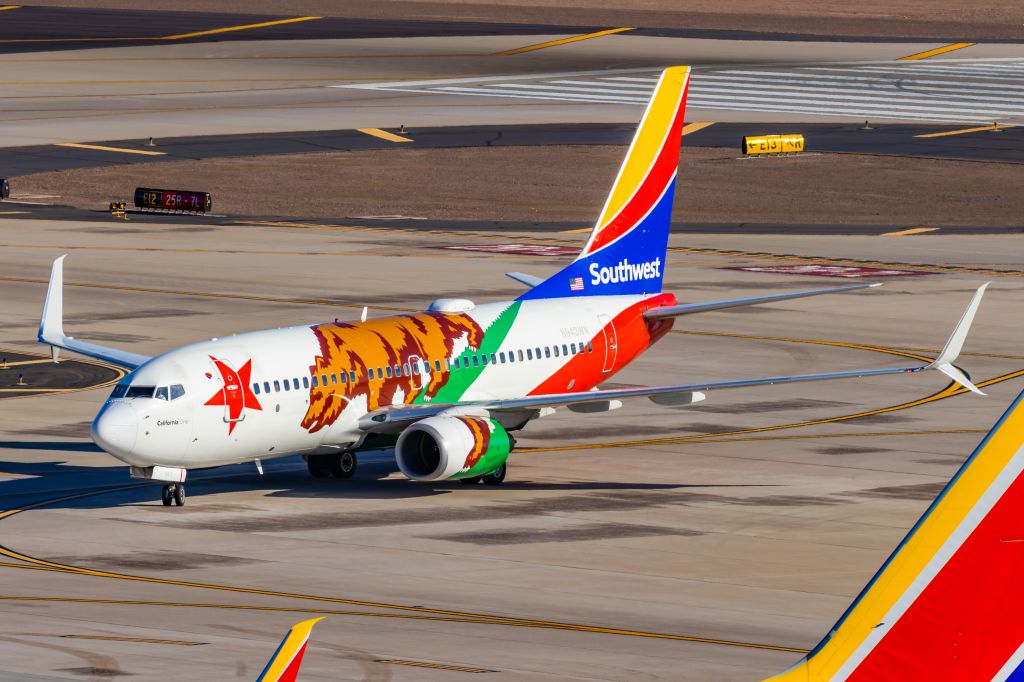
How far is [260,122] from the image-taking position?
136 m

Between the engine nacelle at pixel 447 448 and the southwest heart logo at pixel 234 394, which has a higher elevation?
the southwest heart logo at pixel 234 394

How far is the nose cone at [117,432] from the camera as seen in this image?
143ft

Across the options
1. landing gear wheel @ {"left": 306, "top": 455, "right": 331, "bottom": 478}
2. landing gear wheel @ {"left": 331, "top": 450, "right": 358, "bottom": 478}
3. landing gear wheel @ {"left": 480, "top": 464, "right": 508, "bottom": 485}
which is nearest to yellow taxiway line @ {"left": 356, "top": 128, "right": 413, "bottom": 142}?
landing gear wheel @ {"left": 306, "top": 455, "right": 331, "bottom": 478}

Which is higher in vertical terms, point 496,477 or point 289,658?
point 289,658

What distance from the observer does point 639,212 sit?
5578cm

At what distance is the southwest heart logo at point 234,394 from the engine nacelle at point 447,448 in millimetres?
3658

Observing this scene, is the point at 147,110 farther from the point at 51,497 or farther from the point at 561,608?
the point at 561,608

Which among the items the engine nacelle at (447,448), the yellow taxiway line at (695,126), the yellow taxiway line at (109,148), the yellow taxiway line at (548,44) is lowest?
the engine nacelle at (447,448)

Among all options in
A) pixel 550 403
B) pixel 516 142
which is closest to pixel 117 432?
pixel 550 403

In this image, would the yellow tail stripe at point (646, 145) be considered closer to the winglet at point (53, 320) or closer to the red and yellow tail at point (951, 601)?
the winglet at point (53, 320)

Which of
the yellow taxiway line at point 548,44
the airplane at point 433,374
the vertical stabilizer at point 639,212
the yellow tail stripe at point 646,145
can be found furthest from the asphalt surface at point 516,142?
the airplane at point 433,374

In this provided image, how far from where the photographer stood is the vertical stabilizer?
2147 inches

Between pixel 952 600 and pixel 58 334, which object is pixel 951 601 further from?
pixel 58 334

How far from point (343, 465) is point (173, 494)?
5.54 m
